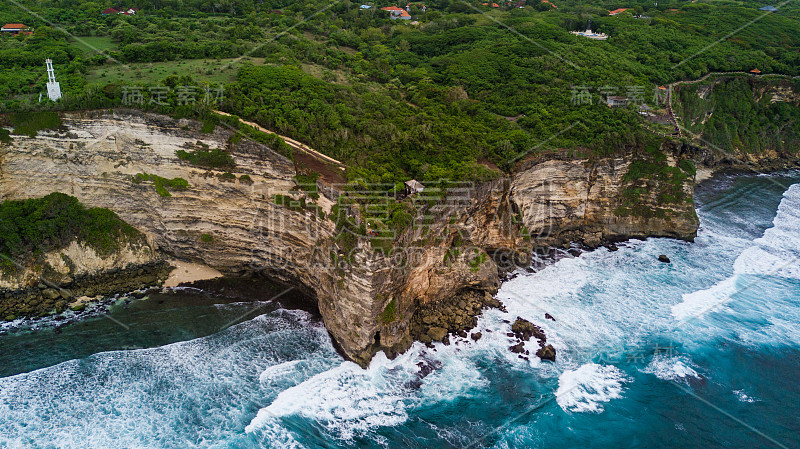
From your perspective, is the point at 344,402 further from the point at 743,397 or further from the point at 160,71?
the point at 160,71

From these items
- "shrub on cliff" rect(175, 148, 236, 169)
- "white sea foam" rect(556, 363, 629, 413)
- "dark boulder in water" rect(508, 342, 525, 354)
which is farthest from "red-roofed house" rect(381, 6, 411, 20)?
"white sea foam" rect(556, 363, 629, 413)

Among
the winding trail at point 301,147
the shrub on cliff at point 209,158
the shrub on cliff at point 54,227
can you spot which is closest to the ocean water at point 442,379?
the shrub on cliff at point 54,227

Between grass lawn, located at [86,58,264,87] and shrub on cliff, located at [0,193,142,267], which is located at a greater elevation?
grass lawn, located at [86,58,264,87]

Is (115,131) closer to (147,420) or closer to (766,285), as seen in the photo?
(147,420)

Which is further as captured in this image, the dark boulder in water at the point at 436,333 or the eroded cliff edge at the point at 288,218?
the dark boulder in water at the point at 436,333

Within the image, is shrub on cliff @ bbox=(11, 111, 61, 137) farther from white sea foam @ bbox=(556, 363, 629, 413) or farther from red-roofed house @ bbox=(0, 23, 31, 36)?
white sea foam @ bbox=(556, 363, 629, 413)

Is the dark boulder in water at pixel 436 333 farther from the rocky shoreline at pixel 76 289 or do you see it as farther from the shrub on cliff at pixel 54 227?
the shrub on cliff at pixel 54 227
